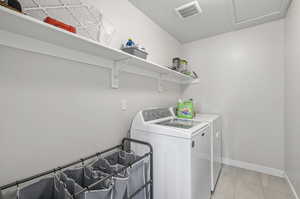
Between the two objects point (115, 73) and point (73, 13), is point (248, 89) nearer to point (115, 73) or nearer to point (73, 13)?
point (115, 73)

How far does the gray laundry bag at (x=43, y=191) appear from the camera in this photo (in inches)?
30.9

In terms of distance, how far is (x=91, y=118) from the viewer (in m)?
1.29

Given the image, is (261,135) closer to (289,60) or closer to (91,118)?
(289,60)

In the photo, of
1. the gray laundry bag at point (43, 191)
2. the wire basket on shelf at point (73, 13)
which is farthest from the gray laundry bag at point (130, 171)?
the wire basket on shelf at point (73, 13)

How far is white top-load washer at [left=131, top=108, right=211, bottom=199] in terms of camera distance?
1.18 m

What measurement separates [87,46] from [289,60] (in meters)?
2.56

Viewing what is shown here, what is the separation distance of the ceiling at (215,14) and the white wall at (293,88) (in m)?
0.26

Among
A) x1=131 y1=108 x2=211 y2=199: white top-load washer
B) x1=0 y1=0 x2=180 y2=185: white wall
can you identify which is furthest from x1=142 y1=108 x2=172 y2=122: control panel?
x1=0 y1=0 x2=180 y2=185: white wall

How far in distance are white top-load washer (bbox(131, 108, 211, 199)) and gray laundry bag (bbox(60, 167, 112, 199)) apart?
0.59 meters

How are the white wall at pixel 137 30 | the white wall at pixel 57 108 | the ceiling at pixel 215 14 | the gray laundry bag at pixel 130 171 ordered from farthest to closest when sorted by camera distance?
the ceiling at pixel 215 14 → the white wall at pixel 137 30 → the gray laundry bag at pixel 130 171 → the white wall at pixel 57 108

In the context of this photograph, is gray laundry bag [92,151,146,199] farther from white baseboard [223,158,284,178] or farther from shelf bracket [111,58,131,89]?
white baseboard [223,158,284,178]

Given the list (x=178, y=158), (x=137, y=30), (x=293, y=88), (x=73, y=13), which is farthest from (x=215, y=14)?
(x=178, y=158)

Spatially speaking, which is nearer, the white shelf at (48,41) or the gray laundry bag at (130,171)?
the white shelf at (48,41)

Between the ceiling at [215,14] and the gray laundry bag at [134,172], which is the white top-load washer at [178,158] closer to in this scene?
the gray laundry bag at [134,172]
